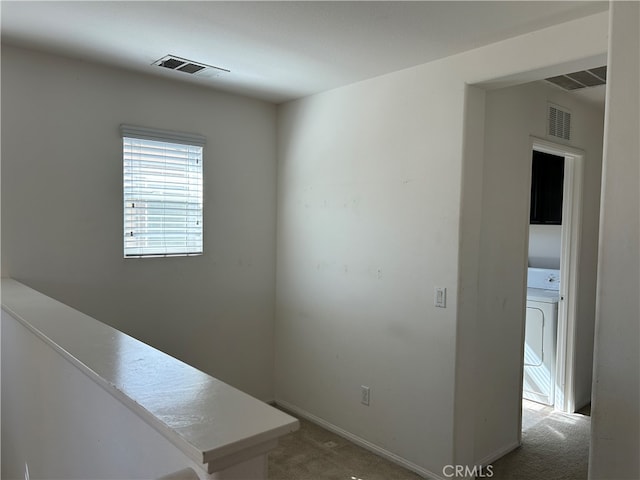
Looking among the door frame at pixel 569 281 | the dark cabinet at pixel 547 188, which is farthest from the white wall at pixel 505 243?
the dark cabinet at pixel 547 188

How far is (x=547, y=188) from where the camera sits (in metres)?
4.33

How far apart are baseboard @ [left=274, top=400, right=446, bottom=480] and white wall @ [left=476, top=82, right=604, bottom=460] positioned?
1.40 feet

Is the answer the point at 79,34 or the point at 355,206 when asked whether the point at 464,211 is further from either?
the point at 79,34

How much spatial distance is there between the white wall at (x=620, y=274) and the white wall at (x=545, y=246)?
10.7 ft

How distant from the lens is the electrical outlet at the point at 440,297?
2.76m

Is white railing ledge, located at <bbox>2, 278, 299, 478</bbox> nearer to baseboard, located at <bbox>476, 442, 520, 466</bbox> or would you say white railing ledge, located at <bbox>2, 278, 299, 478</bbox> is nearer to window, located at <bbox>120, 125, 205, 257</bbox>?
window, located at <bbox>120, 125, 205, 257</bbox>

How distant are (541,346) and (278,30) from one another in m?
3.31

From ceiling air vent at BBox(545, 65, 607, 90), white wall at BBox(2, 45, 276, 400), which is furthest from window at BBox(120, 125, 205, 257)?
ceiling air vent at BBox(545, 65, 607, 90)

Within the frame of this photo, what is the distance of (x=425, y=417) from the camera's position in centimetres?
288

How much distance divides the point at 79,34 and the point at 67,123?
624mm

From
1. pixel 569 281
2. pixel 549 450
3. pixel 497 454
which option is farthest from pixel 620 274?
pixel 569 281

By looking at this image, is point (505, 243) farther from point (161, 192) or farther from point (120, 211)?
point (120, 211)

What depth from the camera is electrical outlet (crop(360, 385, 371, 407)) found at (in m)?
3.25

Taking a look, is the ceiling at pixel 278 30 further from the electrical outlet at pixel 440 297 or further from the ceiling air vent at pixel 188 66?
the electrical outlet at pixel 440 297
